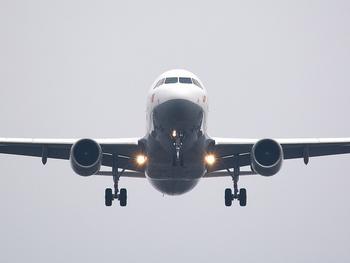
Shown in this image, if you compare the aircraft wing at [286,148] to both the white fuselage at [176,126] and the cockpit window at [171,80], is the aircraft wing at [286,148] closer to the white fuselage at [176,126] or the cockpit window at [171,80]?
the white fuselage at [176,126]

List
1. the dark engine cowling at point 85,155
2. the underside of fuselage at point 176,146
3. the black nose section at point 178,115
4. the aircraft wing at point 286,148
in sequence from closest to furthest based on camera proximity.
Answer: the black nose section at point 178,115 → the underside of fuselage at point 176,146 → the dark engine cowling at point 85,155 → the aircraft wing at point 286,148

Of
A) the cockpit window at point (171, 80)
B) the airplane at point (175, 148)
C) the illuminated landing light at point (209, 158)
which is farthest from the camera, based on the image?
the illuminated landing light at point (209, 158)

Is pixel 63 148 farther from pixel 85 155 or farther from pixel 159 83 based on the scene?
pixel 159 83

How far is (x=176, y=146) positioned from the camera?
31219 millimetres

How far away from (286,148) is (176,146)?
7489 mm

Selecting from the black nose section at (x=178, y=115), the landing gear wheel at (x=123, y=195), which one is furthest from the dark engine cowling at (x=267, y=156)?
the landing gear wheel at (x=123, y=195)

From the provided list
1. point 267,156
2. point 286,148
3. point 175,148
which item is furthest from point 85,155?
point 286,148

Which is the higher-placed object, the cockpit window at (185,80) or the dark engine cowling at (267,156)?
the cockpit window at (185,80)

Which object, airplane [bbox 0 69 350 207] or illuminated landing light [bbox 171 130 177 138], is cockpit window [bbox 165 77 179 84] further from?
illuminated landing light [bbox 171 130 177 138]

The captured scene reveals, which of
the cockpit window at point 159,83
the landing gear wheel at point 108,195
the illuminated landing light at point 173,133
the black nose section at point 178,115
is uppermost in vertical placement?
the cockpit window at point 159,83

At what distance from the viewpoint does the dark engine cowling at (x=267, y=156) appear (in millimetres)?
31641

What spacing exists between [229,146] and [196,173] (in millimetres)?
1850

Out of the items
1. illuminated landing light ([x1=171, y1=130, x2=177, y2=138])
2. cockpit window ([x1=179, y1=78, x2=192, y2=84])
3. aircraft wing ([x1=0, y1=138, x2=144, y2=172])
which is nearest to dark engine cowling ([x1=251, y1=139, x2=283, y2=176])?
illuminated landing light ([x1=171, y1=130, x2=177, y2=138])

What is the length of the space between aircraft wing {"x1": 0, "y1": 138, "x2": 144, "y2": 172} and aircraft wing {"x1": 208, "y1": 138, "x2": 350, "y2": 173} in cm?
372
